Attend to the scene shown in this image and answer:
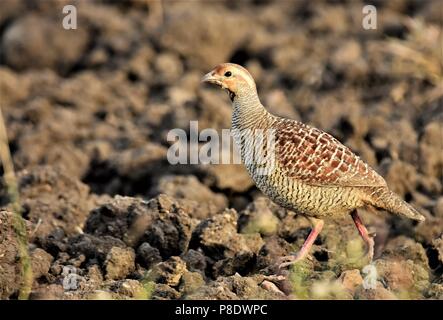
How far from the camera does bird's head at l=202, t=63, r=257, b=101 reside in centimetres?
795

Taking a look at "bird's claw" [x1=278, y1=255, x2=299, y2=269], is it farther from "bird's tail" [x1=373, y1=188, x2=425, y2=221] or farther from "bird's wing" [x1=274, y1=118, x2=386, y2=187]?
"bird's tail" [x1=373, y1=188, x2=425, y2=221]

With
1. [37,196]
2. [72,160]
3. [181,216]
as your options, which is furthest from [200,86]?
[181,216]

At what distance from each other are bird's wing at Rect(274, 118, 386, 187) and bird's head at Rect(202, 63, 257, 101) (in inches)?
21.0

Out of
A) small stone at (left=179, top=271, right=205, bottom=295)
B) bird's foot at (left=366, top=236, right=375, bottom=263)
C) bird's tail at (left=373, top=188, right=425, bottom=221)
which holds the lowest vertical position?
small stone at (left=179, top=271, right=205, bottom=295)

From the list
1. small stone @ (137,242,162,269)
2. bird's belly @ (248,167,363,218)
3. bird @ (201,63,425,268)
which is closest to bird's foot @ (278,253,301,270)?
bird @ (201,63,425,268)

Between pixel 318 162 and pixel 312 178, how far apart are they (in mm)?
129

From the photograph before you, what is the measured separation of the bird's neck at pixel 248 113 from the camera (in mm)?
7824

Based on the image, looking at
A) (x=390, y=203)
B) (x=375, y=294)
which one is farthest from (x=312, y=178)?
(x=375, y=294)

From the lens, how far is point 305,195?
24.6 ft

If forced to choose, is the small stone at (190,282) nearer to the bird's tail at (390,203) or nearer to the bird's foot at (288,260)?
the bird's foot at (288,260)

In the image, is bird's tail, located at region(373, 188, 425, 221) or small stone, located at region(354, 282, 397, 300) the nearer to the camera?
small stone, located at region(354, 282, 397, 300)

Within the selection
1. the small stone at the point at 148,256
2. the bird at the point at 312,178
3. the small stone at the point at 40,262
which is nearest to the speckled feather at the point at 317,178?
the bird at the point at 312,178

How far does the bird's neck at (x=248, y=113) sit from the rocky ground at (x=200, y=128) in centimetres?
86

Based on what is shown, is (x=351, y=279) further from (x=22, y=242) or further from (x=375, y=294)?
(x=22, y=242)
